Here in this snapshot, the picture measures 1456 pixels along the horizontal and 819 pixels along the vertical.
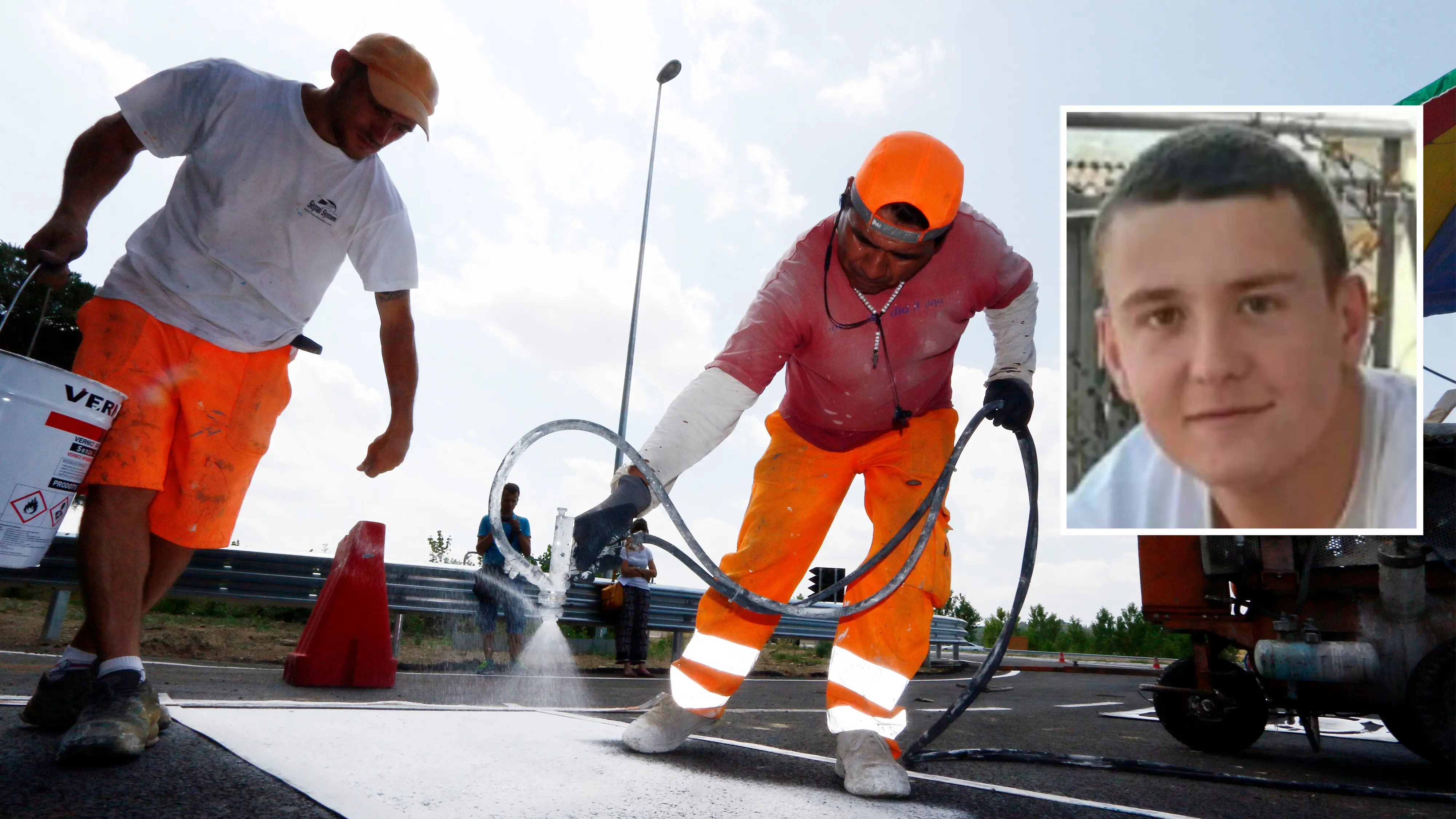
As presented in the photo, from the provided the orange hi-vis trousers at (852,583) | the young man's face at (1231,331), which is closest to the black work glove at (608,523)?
the orange hi-vis trousers at (852,583)

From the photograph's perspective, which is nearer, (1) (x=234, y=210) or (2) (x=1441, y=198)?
(1) (x=234, y=210)

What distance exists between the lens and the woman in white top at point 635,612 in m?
7.57

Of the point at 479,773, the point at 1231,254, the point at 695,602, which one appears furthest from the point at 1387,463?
the point at 695,602

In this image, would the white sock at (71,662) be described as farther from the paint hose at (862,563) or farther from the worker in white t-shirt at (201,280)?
the paint hose at (862,563)

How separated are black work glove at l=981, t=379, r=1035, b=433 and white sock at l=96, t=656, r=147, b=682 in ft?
7.64

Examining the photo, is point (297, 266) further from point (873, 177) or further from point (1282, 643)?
point (1282, 643)

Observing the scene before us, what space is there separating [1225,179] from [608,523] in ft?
14.7

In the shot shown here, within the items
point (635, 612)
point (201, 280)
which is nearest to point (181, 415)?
point (201, 280)

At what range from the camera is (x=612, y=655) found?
9.49 meters

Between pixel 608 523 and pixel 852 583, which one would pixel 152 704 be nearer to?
pixel 608 523

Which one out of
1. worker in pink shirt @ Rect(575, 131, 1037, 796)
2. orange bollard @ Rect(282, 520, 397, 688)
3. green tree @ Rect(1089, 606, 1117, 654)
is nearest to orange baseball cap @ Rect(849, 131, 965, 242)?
worker in pink shirt @ Rect(575, 131, 1037, 796)

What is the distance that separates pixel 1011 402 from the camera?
277 centimetres

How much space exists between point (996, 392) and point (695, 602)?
22.9 feet

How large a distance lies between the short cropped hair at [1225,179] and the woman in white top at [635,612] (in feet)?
14.6
